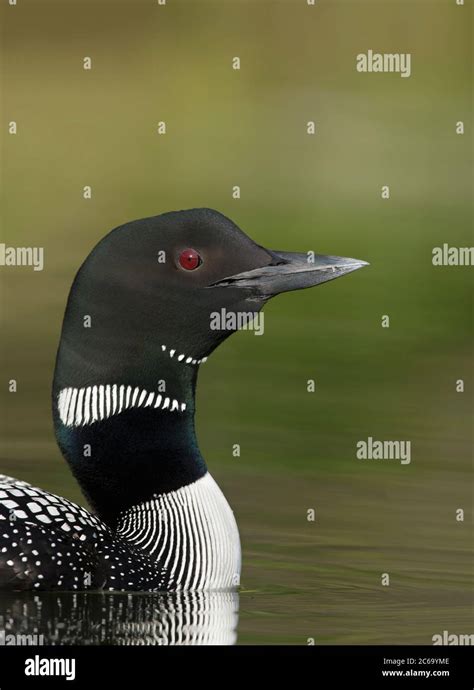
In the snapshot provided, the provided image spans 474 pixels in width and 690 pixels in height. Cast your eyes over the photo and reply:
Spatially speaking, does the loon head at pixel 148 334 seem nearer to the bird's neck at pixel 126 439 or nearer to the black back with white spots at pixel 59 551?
the bird's neck at pixel 126 439

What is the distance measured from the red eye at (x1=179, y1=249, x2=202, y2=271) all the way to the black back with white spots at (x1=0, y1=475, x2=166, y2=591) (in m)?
0.78

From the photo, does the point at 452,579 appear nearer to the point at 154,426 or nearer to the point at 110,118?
the point at 154,426

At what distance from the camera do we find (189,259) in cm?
563

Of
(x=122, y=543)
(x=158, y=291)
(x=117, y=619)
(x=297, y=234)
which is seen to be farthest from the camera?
(x=297, y=234)

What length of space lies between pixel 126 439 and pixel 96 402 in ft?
0.51

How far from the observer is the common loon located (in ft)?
18.1

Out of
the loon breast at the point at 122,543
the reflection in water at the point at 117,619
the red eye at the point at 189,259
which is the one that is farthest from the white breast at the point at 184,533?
the red eye at the point at 189,259

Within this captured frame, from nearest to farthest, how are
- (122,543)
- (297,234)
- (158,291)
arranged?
(158,291) < (122,543) < (297,234)

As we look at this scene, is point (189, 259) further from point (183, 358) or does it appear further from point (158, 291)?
point (183, 358)

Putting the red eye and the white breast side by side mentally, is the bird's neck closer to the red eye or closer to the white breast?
the white breast

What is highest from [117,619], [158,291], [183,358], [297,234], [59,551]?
[297,234]

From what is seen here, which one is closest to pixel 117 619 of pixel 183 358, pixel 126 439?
pixel 126 439

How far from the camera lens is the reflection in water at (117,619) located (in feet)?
17.4
